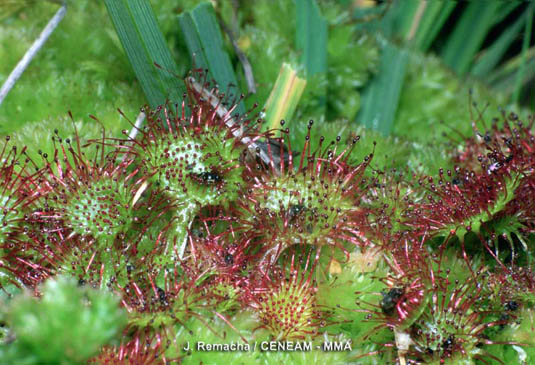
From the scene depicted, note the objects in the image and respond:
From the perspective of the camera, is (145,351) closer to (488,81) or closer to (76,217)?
(76,217)

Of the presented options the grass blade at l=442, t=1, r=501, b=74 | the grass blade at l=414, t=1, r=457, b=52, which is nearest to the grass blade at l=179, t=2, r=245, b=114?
the grass blade at l=414, t=1, r=457, b=52

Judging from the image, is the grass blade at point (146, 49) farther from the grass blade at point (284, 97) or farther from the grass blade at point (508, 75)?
the grass blade at point (508, 75)

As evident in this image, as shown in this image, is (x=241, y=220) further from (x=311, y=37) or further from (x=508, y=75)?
(x=508, y=75)

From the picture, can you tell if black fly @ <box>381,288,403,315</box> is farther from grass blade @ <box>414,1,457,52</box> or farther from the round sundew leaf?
grass blade @ <box>414,1,457,52</box>

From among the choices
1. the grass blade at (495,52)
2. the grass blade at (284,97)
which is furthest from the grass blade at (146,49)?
the grass blade at (495,52)

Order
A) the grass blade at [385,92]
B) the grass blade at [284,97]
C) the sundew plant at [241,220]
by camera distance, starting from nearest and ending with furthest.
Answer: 1. the sundew plant at [241,220]
2. the grass blade at [284,97]
3. the grass blade at [385,92]

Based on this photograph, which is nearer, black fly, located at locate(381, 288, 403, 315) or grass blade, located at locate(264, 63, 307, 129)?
black fly, located at locate(381, 288, 403, 315)

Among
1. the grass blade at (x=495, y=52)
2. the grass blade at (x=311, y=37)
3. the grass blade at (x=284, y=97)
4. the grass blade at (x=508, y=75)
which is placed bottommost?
the grass blade at (x=284, y=97)

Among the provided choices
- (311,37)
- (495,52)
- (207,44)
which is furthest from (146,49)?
(495,52)
